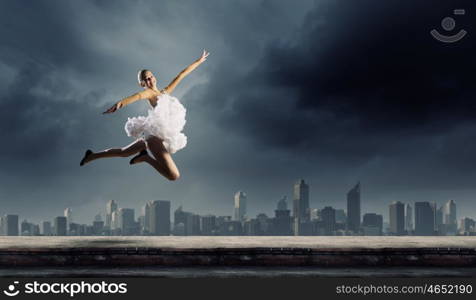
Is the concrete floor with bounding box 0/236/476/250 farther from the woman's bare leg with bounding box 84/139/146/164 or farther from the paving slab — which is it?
the woman's bare leg with bounding box 84/139/146/164

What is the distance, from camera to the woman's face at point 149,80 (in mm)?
10461

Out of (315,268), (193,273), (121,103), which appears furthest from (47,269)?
(121,103)

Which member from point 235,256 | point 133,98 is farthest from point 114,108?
point 235,256

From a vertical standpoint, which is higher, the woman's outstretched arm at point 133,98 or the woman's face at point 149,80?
the woman's face at point 149,80

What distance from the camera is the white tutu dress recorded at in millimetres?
10383

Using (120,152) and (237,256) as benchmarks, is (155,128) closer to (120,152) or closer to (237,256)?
(120,152)

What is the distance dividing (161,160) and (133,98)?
1.10m

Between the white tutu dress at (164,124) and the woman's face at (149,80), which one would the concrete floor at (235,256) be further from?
the woman's face at (149,80)

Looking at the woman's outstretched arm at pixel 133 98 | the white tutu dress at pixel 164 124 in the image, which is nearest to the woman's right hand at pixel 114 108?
the woman's outstretched arm at pixel 133 98

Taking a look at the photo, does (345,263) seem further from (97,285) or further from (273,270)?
(97,285)

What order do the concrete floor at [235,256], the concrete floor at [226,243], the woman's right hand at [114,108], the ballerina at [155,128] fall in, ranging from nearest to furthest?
the woman's right hand at [114,108] < the ballerina at [155,128] < the concrete floor at [235,256] < the concrete floor at [226,243]

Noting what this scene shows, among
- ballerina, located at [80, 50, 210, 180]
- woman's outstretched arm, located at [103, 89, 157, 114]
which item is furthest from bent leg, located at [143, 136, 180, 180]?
woman's outstretched arm, located at [103, 89, 157, 114]

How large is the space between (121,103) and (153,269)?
9505 mm

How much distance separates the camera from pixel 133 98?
9820mm
